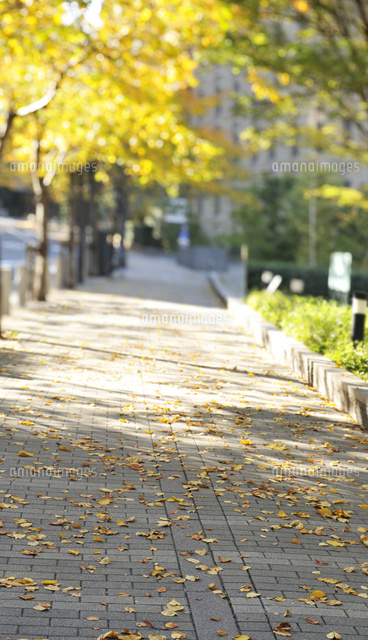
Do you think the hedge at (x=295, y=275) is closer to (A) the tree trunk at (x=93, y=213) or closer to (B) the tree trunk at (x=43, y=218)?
(A) the tree trunk at (x=93, y=213)

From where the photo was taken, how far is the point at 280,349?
12195 millimetres

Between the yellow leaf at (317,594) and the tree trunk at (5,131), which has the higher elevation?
the tree trunk at (5,131)

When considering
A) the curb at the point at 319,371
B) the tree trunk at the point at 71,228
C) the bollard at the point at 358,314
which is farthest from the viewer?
the tree trunk at the point at 71,228

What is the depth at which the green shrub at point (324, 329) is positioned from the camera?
392 inches

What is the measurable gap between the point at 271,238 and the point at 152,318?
19.3 metres

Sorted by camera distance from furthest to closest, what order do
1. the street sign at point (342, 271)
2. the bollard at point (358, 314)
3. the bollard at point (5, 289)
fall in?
the street sign at point (342, 271) → the bollard at point (5, 289) → the bollard at point (358, 314)

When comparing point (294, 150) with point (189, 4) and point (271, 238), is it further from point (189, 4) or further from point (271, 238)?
point (189, 4)

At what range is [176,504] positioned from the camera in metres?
5.69

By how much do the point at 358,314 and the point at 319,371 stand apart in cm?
163

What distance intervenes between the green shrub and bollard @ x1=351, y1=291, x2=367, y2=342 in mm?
116

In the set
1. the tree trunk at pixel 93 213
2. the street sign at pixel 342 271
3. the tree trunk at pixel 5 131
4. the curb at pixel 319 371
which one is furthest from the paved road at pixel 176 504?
the tree trunk at pixel 93 213

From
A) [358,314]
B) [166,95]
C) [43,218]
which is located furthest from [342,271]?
[358,314]

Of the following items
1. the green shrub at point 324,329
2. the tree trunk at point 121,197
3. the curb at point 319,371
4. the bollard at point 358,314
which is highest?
the tree trunk at point 121,197

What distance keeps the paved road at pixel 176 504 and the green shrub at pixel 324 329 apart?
0.66m
